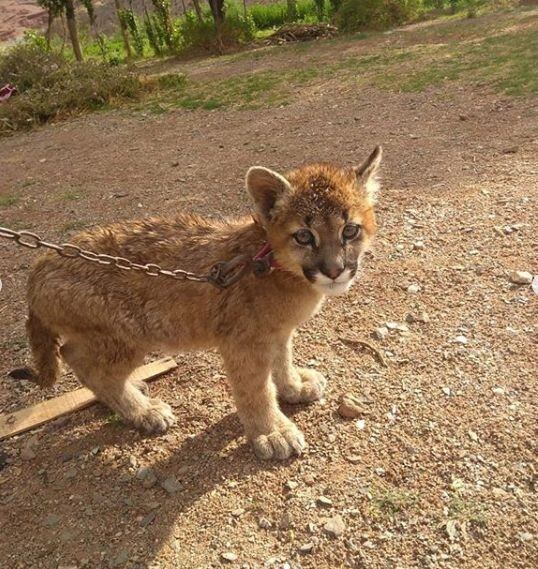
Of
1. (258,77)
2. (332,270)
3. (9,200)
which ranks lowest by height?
(9,200)

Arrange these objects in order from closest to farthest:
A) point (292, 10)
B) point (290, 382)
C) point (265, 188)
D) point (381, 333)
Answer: point (265, 188) < point (290, 382) < point (381, 333) < point (292, 10)

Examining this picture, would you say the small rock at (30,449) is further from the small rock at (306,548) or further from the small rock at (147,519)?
the small rock at (306,548)

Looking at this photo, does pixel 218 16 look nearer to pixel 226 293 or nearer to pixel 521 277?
pixel 521 277

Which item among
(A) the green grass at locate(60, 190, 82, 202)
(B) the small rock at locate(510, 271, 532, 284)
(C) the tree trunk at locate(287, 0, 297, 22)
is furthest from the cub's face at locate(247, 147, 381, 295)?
(C) the tree trunk at locate(287, 0, 297, 22)

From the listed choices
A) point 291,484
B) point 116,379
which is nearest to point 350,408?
point 291,484

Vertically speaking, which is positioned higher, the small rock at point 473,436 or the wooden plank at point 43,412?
the wooden plank at point 43,412

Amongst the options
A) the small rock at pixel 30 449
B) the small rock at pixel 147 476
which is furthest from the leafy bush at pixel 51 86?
the small rock at pixel 147 476

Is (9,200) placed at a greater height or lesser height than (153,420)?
greater

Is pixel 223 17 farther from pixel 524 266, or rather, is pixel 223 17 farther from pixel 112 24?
pixel 524 266

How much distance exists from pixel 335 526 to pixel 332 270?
5.22ft

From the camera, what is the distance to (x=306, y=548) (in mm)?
3346

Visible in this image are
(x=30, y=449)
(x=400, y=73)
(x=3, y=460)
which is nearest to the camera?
(x=3, y=460)

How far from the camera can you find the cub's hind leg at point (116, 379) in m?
3.99

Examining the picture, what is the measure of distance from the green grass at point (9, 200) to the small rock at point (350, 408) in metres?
7.12
